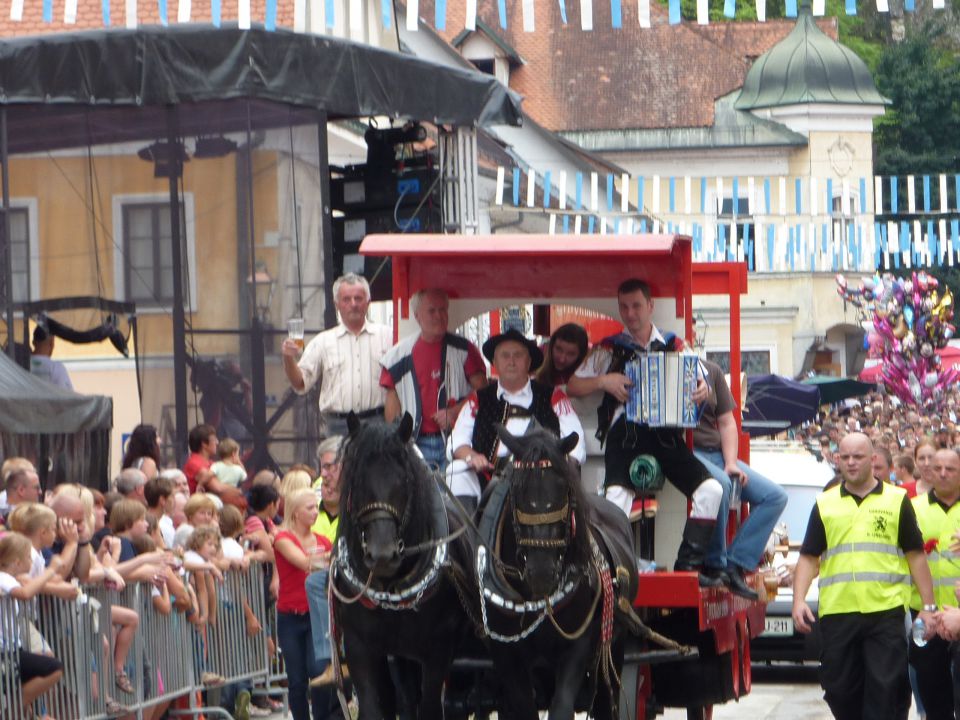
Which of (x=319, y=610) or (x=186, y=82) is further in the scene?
(x=186, y=82)

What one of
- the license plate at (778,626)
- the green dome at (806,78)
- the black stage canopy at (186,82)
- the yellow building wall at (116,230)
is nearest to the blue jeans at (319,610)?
the license plate at (778,626)

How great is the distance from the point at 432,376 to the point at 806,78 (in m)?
51.4

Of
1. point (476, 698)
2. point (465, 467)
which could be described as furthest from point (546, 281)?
point (476, 698)

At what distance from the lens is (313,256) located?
1905cm

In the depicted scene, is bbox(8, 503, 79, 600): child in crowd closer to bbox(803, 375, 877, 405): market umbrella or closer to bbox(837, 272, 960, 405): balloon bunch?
bbox(803, 375, 877, 405): market umbrella

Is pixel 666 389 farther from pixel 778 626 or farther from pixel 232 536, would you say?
pixel 778 626

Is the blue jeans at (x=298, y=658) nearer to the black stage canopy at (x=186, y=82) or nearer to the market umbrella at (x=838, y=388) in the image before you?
the black stage canopy at (x=186, y=82)

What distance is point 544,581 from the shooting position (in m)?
9.69

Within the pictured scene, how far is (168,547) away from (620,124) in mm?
50379

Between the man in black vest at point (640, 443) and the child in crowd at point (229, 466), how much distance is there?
5.46 m

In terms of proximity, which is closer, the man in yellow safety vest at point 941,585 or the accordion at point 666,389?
the accordion at point 666,389

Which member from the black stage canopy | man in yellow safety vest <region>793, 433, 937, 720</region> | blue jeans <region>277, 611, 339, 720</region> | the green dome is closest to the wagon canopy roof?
man in yellow safety vest <region>793, 433, 937, 720</region>

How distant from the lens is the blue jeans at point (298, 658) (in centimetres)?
1284

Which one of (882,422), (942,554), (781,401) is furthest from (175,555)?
(882,422)
